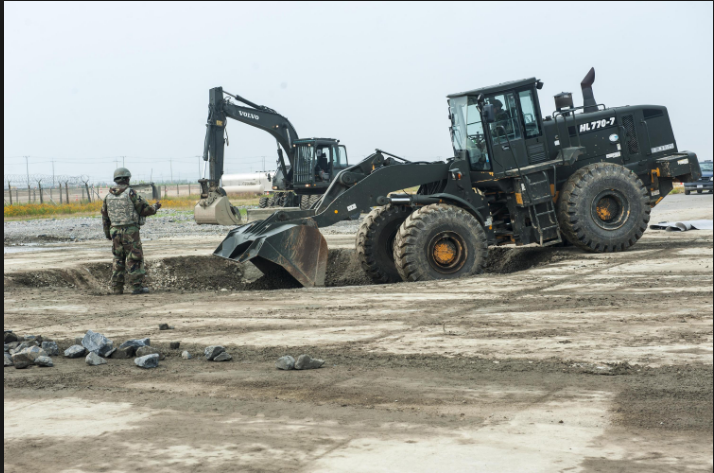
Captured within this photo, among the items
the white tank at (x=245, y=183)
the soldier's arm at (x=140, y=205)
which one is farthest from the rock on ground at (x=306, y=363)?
the white tank at (x=245, y=183)

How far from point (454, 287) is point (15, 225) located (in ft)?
77.6

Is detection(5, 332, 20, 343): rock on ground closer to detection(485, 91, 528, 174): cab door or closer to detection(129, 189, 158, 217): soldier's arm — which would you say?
Answer: detection(129, 189, 158, 217): soldier's arm

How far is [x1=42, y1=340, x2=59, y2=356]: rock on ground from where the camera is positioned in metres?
7.57

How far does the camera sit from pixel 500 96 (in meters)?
13.1

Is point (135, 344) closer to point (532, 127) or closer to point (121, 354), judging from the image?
point (121, 354)

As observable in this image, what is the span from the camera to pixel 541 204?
44.2 feet

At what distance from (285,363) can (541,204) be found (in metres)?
7.95

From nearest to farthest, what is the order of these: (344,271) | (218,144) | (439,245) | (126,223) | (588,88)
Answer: (126,223) → (439,245) → (588,88) → (344,271) → (218,144)

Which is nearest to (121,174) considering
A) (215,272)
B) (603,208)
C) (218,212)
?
(215,272)

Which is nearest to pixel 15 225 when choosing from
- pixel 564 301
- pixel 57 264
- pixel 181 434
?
pixel 57 264

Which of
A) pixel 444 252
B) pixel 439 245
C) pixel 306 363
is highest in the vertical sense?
pixel 439 245

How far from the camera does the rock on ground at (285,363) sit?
6.64m

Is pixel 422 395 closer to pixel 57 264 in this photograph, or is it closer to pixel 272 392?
pixel 272 392

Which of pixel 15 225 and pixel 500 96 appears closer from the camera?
pixel 500 96
